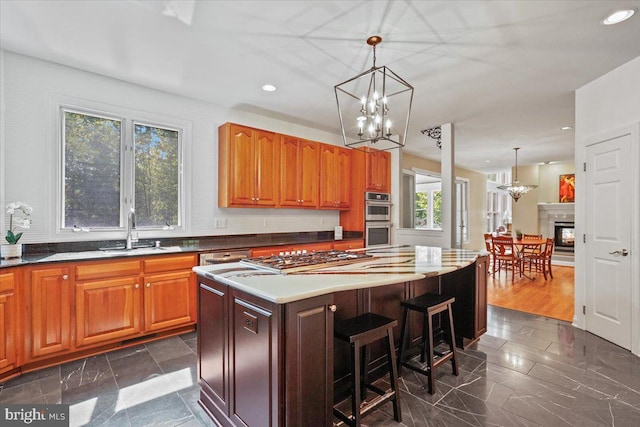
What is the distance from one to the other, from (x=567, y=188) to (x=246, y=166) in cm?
841

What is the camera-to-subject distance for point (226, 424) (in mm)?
1731

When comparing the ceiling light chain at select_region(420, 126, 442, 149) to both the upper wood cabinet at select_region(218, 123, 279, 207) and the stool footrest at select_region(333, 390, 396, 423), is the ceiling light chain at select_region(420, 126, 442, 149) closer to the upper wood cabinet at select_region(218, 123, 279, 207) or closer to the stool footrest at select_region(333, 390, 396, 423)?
the upper wood cabinet at select_region(218, 123, 279, 207)

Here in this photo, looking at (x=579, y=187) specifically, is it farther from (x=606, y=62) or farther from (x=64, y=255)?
(x=64, y=255)

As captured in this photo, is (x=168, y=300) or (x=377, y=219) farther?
(x=377, y=219)

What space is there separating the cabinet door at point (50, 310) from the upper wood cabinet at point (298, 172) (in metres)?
2.47

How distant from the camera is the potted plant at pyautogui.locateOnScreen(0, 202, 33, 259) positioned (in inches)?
97.8

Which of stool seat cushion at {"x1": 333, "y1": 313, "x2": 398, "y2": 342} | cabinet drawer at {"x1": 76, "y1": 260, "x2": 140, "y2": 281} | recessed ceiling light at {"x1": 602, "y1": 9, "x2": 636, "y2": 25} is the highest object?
recessed ceiling light at {"x1": 602, "y1": 9, "x2": 636, "y2": 25}

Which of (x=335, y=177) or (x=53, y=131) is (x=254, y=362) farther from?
(x=335, y=177)

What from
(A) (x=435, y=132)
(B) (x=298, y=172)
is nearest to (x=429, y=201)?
(A) (x=435, y=132)

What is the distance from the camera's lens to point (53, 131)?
9.51ft

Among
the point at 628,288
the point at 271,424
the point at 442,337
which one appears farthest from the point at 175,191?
the point at 628,288

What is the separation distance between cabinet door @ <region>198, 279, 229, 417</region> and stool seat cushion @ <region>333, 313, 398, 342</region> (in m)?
0.65

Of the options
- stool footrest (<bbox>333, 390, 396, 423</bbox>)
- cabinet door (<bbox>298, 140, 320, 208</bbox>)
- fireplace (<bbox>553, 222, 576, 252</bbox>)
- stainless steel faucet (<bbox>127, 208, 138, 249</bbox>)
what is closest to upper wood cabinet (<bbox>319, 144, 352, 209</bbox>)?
cabinet door (<bbox>298, 140, 320, 208</bbox>)

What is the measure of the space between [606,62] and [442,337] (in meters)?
3.03
